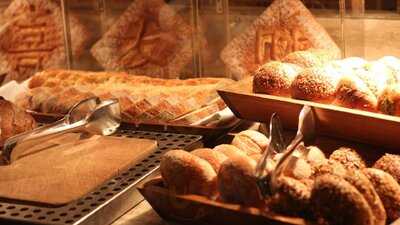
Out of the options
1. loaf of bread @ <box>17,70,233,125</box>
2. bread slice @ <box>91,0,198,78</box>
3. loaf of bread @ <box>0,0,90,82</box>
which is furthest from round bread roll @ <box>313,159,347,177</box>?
loaf of bread @ <box>0,0,90,82</box>

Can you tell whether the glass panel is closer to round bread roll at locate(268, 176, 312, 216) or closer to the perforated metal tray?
the perforated metal tray

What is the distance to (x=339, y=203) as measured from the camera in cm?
126

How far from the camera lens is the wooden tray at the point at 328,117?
1528 millimetres

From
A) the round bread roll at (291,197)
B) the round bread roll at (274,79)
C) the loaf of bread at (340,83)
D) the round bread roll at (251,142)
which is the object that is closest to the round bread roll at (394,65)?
the loaf of bread at (340,83)

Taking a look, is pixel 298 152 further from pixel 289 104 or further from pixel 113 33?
pixel 113 33

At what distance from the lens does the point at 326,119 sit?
5.33 feet

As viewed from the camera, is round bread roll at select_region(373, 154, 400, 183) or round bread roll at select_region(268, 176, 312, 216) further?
round bread roll at select_region(373, 154, 400, 183)

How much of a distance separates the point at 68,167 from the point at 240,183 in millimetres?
580

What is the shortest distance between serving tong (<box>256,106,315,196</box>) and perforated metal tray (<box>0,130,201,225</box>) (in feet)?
Answer: 1.17

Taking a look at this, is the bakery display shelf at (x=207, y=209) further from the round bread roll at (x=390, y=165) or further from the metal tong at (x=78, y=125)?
the metal tong at (x=78, y=125)

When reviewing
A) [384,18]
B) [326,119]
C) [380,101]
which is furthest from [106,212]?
[384,18]

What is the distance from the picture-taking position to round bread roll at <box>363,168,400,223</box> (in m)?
1.35

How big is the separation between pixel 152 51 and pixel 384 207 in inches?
61.5

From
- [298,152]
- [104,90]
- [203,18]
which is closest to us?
[298,152]
